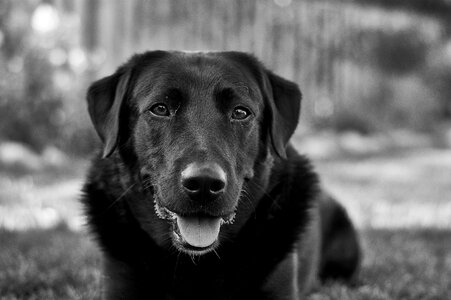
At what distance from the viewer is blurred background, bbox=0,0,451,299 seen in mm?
4172

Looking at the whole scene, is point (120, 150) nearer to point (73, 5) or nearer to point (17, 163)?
point (17, 163)

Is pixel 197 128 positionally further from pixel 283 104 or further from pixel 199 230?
pixel 283 104

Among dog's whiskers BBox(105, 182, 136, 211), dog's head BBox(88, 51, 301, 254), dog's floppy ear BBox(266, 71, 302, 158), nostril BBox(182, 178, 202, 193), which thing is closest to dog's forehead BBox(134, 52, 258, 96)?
dog's head BBox(88, 51, 301, 254)

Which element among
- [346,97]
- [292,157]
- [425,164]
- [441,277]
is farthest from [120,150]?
[346,97]

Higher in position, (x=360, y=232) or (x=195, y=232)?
(x=195, y=232)

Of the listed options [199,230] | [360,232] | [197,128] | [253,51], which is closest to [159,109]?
[197,128]

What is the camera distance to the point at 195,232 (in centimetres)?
270

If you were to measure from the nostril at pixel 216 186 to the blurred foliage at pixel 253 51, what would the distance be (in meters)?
5.07

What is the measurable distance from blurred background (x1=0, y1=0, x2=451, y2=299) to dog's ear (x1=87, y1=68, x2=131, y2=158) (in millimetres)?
531

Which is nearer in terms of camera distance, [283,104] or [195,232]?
[195,232]

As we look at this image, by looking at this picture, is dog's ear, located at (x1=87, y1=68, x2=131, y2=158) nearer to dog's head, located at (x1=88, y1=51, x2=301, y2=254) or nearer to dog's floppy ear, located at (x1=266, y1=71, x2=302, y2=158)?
dog's head, located at (x1=88, y1=51, x2=301, y2=254)

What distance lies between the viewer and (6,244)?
420 cm

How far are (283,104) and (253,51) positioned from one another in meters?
8.19

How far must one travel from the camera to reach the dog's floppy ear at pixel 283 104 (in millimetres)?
3080
